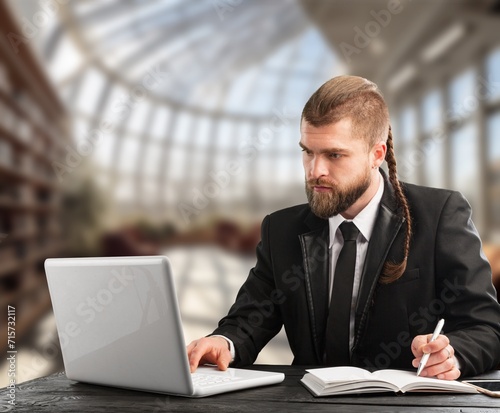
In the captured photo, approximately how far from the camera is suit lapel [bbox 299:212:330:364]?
1783 millimetres

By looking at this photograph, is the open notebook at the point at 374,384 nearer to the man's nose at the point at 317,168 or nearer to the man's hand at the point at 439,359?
the man's hand at the point at 439,359

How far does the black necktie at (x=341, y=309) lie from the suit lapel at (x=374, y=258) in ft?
0.11

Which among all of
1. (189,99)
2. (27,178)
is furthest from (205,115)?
(27,178)

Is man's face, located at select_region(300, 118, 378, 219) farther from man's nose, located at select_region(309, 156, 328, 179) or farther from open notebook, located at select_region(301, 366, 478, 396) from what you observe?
open notebook, located at select_region(301, 366, 478, 396)

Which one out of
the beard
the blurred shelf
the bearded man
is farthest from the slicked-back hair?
the blurred shelf

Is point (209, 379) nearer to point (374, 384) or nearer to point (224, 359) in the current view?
point (224, 359)

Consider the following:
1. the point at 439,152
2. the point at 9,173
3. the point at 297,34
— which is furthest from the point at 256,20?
the point at 9,173

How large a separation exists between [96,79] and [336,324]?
380 centimetres

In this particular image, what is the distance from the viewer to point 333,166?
1.73 metres

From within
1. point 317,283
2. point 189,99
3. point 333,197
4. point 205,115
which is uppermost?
point 189,99

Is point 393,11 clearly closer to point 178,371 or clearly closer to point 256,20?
point 256,20

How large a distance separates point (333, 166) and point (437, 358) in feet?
1.87

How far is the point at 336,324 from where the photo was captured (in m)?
1.73

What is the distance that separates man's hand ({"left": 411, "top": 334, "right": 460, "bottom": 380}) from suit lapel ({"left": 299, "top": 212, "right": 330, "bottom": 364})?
439 millimetres
